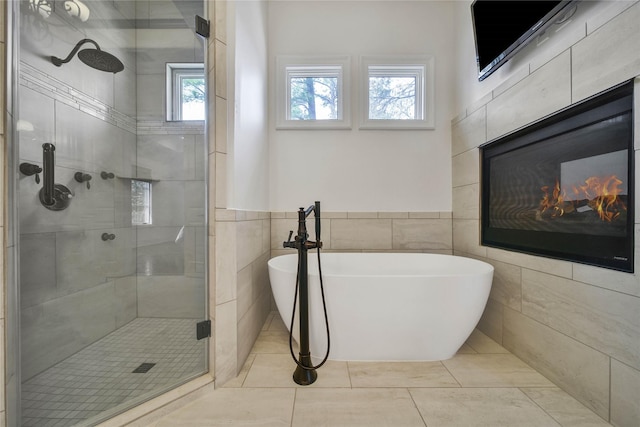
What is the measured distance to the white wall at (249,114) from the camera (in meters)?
1.36

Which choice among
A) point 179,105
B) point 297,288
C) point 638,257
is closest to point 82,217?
point 179,105

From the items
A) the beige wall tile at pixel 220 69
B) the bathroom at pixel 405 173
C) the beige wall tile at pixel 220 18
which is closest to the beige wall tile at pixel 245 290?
the bathroom at pixel 405 173

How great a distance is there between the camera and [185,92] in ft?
4.43

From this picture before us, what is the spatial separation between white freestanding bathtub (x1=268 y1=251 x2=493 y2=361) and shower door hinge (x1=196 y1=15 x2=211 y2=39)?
50.1 inches

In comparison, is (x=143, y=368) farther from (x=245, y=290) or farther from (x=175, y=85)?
(x=175, y=85)

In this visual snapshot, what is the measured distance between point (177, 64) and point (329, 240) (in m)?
1.60

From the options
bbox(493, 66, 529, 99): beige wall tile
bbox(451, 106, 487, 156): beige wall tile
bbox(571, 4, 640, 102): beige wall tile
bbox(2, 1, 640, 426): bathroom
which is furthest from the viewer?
bbox(451, 106, 487, 156): beige wall tile

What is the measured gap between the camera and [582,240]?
1.14 meters

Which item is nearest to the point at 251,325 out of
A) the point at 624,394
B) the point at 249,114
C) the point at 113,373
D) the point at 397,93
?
the point at 113,373

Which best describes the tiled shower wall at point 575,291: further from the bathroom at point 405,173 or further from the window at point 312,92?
the window at point 312,92

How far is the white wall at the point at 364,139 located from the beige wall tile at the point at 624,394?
4.76 ft

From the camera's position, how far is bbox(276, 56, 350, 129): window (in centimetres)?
224

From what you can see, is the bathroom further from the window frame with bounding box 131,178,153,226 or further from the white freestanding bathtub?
the white freestanding bathtub

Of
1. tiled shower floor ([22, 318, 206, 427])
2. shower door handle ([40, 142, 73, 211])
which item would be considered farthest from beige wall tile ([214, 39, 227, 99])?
tiled shower floor ([22, 318, 206, 427])
